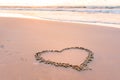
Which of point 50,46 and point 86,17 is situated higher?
point 86,17

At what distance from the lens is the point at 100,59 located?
409 cm

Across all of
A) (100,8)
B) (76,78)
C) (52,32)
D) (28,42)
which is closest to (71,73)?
(76,78)

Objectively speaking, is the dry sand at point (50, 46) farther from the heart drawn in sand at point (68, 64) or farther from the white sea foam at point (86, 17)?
the white sea foam at point (86, 17)

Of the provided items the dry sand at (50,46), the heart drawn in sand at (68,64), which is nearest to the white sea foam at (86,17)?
the dry sand at (50,46)

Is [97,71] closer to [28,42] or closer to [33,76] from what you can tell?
[33,76]

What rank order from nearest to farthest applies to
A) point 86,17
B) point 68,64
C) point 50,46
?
point 68,64 → point 50,46 → point 86,17

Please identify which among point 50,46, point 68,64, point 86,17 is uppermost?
point 86,17

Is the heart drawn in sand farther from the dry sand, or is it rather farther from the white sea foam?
the white sea foam

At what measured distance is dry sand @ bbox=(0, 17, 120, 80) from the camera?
3531 millimetres

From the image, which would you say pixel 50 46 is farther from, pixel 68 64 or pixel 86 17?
pixel 86 17

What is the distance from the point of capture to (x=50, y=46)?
15.6ft

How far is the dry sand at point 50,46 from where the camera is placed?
353cm

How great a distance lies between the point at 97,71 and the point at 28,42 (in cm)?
181

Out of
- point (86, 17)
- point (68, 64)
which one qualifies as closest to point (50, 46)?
point (68, 64)
